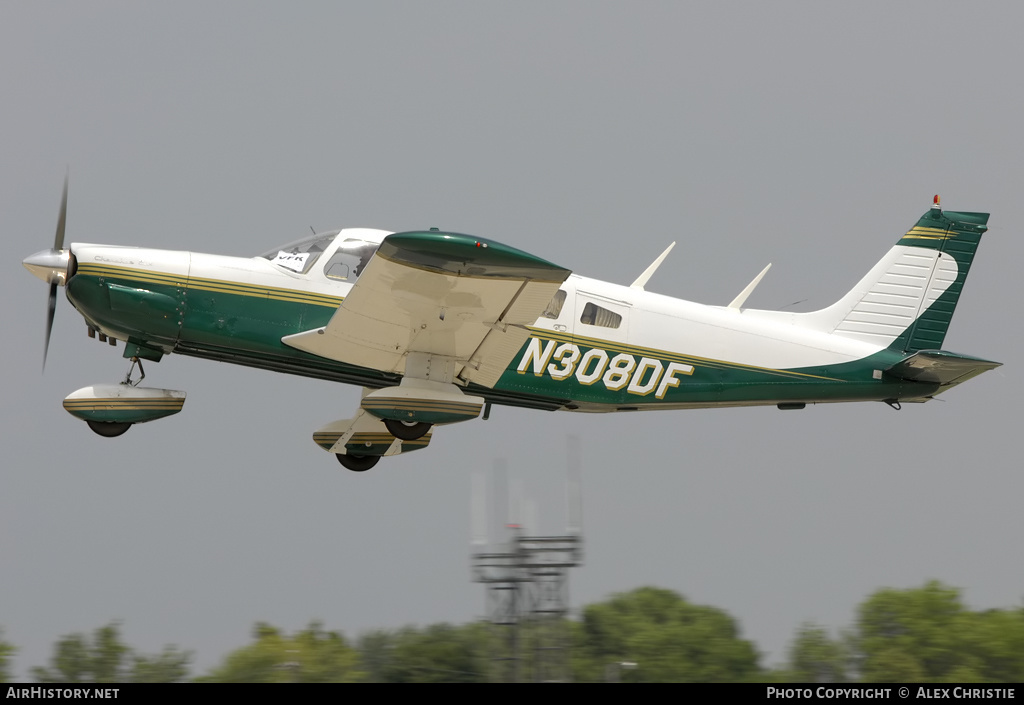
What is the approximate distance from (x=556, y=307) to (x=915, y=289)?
4314 millimetres

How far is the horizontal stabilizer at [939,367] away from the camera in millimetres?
11828

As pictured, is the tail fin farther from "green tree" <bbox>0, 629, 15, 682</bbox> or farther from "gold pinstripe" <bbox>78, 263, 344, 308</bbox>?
"green tree" <bbox>0, 629, 15, 682</bbox>

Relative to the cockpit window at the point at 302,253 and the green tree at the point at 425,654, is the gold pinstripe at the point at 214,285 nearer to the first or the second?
the cockpit window at the point at 302,253

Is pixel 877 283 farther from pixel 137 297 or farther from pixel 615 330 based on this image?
pixel 137 297

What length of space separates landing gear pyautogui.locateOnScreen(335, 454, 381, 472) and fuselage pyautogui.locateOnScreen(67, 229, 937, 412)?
1.52 meters

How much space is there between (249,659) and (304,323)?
53.9 ft

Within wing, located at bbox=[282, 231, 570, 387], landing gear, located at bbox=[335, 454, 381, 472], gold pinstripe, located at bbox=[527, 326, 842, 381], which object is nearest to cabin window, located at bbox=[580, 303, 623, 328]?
gold pinstripe, located at bbox=[527, 326, 842, 381]

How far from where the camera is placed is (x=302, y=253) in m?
11.0

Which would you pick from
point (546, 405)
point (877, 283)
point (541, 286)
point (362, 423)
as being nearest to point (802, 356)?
point (877, 283)

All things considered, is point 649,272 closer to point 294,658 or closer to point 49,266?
point 49,266

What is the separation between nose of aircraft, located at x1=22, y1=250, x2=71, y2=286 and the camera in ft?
34.8

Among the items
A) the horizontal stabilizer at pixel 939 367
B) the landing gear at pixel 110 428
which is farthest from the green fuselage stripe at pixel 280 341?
the horizontal stabilizer at pixel 939 367

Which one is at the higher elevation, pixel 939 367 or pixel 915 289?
pixel 915 289

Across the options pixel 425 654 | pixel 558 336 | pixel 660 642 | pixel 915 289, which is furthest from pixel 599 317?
pixel 660 642
